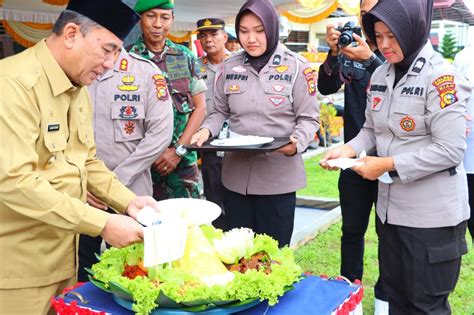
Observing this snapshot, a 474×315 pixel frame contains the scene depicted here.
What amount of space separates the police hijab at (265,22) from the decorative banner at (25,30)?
4.02 metres

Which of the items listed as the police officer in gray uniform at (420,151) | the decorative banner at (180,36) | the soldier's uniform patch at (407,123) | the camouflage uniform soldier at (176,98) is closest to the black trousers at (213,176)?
the camouflage uniform soldier at (176,98)

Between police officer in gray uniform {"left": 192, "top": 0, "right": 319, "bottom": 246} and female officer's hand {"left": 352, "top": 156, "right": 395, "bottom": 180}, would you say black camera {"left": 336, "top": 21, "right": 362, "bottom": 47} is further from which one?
female officer's hand {"left": 352, "top": 156, "right": 395, "bottom": 180}

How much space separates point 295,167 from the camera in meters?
2.84

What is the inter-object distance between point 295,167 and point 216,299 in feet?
4.83

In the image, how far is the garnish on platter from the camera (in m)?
1.46

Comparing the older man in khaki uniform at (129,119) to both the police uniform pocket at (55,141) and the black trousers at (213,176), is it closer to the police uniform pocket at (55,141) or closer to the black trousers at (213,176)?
the police uniform pocket at (55,141)

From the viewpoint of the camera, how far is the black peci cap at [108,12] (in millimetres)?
1644

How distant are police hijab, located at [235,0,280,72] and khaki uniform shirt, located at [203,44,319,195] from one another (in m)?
0.04

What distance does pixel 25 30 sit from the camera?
238 inches

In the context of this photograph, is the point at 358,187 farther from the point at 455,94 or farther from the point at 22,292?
the point at 22,292

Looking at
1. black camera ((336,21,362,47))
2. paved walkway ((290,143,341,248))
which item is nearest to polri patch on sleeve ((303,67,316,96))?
black camera ((336,21,362,47))

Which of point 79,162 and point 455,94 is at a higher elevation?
point 455,94

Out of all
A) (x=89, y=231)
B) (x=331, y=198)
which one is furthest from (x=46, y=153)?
(x=331, y=198)

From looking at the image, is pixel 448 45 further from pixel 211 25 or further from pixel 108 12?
pixel 108 12
